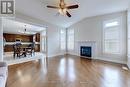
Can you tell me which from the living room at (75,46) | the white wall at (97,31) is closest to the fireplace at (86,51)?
the living room at (75,46)

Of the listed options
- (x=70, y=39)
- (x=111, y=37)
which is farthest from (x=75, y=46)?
(x=111, y=37)

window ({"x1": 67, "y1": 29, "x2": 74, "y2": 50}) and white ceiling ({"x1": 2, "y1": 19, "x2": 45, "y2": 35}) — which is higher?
white ceiling ({"x1": 2, "y1": 19, "x2": 45, "y2": 35})

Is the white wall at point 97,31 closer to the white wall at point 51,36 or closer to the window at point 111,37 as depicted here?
the window at point 111,37

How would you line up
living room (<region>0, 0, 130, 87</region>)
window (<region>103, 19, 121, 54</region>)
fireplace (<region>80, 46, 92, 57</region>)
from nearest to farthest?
living room (<region>0, 0, 130, 87</region>)
window (<region>103, 19, 121, 54</region>)
fireplace (<region>80, 46, 92, 57</region>)

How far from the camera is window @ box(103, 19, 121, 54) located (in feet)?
22.1

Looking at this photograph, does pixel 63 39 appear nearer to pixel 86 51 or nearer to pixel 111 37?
pixel 86 51

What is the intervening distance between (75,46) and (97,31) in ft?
9.25

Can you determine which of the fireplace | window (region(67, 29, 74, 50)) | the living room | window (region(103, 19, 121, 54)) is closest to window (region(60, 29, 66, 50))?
the living room

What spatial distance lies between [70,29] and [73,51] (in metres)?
2.18

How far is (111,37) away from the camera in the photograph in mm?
7113

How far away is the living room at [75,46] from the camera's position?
367 cm

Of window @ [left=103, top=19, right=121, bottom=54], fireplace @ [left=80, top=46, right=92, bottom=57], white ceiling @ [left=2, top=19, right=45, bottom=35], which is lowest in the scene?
fireplace @ [left=80, top=46, right=92, bottom=57]

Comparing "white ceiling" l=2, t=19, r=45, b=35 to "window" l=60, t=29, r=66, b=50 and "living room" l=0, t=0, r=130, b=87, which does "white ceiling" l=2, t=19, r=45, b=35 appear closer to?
"living room" l=0, t=0, r=130, b=87

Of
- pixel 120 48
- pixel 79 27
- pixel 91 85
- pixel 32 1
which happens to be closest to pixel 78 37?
pixel 79 27
